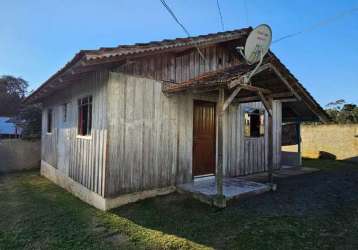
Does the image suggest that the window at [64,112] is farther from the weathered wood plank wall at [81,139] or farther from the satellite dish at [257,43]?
the satellite dish at [257,43]


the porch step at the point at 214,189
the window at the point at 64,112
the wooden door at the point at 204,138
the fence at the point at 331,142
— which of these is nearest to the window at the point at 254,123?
the wooden door at the point at 204,138

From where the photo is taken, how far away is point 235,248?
3.45 metres

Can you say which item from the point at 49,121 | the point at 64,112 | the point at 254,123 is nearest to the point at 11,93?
the point at 49,121

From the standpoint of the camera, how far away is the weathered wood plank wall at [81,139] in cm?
545

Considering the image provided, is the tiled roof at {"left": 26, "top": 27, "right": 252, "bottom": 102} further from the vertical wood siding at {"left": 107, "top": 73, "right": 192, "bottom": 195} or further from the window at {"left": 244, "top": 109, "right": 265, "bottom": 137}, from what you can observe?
the window at {"left": 244, "top": 109, "right": 265, "bottom": 137}

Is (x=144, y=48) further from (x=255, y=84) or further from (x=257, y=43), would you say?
(x=255, y=84)

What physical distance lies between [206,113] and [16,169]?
946 centimetres

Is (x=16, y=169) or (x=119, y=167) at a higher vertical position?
(x=119, y=167)

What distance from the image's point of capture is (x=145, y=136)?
19.2ft

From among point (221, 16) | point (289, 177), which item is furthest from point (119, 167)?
point (289, 177)

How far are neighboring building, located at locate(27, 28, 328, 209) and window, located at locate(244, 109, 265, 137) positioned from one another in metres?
0.07

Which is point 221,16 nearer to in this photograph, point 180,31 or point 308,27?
point 180,31

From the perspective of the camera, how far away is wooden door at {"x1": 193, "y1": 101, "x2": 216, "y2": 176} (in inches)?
275

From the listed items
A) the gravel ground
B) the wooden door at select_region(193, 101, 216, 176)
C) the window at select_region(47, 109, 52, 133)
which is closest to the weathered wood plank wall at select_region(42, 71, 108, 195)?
the window at select_region(47, 109, 52, 133)
